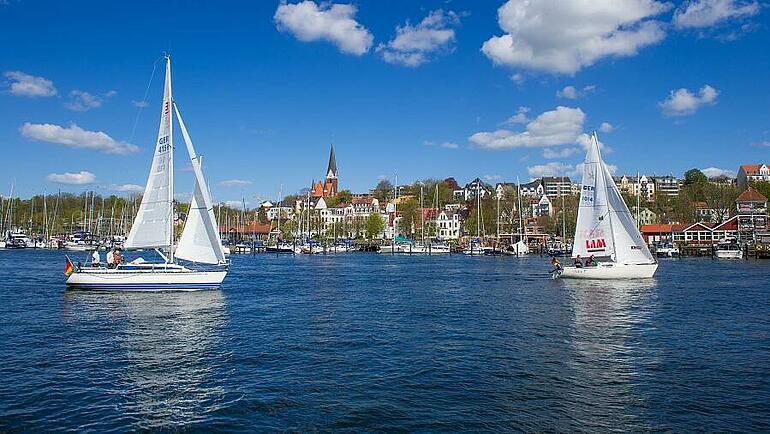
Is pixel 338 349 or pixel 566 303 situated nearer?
pixel 338 349

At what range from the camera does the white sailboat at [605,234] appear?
48906 millimetres

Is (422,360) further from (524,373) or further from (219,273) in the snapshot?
(219,273)

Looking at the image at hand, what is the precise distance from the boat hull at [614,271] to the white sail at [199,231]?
28935mm

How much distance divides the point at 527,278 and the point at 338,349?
3721 centimetres

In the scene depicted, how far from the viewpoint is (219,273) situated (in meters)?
38.7

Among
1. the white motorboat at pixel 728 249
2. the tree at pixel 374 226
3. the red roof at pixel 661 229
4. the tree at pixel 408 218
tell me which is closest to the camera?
the white motorboat at pixel 728 249

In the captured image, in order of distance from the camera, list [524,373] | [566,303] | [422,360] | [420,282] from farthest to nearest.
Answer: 1. [420,282]
2. [566,303]
3. [422,360]
4. [524,373]

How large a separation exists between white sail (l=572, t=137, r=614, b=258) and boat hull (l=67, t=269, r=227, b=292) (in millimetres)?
30630

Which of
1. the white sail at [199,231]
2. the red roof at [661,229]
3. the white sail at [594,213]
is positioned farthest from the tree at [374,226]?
the white sail at [199,231]

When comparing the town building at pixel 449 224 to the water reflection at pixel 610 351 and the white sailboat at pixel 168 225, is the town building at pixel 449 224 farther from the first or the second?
the white sailboat at pixel 168 225

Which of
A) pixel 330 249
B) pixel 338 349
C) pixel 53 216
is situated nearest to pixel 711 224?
pixel 330 249

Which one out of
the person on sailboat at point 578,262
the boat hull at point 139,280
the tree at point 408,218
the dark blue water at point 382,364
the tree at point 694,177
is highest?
the tree at point 694,177

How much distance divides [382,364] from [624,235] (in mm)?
35221

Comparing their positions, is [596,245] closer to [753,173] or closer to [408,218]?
[408,218]
